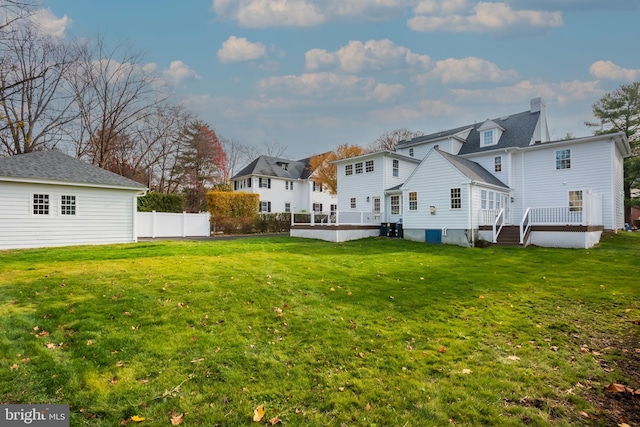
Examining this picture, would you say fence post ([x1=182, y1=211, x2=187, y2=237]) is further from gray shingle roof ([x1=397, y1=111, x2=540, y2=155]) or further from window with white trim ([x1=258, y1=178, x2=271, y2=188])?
gray shingle roof ([x1=397, y1=111, x2=540, y2=155])

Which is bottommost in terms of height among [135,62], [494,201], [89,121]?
[494,201]

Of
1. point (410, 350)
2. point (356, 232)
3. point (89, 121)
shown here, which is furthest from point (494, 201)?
point (89, 121)

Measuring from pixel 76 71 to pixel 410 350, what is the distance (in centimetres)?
3299

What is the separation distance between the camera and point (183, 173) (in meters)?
37.2

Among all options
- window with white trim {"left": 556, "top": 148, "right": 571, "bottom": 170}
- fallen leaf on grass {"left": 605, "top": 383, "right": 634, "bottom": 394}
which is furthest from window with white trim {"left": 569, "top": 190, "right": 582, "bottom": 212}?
fallen leaf on grass {"left": 605, "top": 383, "right": 634, "bottom": 394}

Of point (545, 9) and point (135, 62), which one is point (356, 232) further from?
point (135, 62)

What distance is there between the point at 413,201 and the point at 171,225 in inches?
646

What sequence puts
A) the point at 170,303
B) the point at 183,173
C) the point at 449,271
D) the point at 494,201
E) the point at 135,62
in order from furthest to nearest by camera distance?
1. the point at 183,173
2. the point at 135,62
3. the point at 494,201
4. the point at 449,271
5. the point at 170,303

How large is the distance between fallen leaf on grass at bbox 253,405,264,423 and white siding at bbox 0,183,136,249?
17.6 metres

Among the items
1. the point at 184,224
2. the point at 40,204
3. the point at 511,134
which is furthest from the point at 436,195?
the point at 40,204

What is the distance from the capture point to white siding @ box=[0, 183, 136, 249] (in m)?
14.9

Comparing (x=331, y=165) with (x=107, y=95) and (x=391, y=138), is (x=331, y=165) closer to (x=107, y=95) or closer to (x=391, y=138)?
(x=391, y=138)

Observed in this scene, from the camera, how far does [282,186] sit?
3884cm
